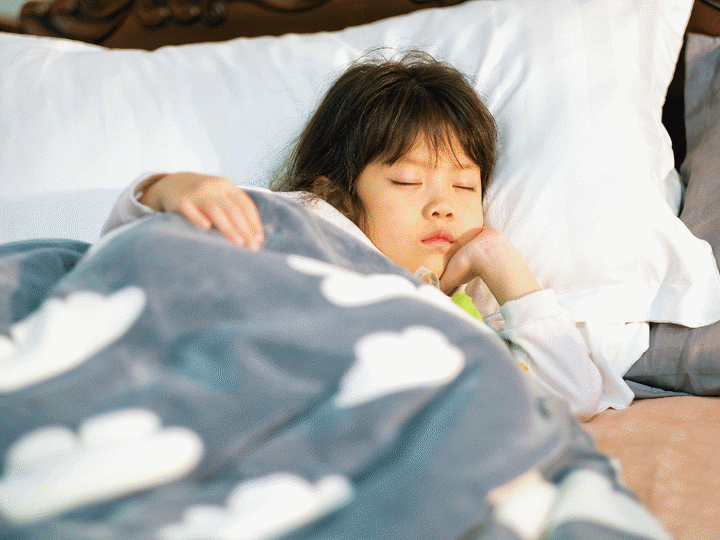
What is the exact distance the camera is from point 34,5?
4.64ft

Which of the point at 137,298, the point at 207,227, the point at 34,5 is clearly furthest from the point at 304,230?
the point at 34,5

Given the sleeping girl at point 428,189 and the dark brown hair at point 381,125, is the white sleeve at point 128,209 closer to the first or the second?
the sleeping girl at point 428,189

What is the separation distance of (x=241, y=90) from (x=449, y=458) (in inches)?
37.0

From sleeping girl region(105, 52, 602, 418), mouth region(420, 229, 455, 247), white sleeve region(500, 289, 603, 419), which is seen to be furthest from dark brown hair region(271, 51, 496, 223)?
white sleeve region(500, 289, 603, 419)

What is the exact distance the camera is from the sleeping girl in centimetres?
88

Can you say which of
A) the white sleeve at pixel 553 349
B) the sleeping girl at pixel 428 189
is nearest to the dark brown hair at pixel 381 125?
the sleeping girl at pixel 428 189

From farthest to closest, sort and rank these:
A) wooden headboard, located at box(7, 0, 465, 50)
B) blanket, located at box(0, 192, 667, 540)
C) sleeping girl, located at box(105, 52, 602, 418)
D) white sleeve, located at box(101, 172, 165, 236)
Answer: wooden headboard, located at box(7, 0, 465, 50), sleeping girl, located at box(105, 52, 602, 418), white sleeve, located at box(101, 172, 165, 236), blanket, located at box(0, 192, 667, 540)

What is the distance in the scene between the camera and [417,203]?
0.91 metres

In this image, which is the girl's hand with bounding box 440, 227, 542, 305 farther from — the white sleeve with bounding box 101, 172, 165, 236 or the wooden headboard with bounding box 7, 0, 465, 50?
the wooden headboard with bounding box 7, 0, 465, 50

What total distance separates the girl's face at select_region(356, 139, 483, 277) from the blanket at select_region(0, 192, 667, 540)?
0.37 meters

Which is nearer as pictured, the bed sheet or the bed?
the bed

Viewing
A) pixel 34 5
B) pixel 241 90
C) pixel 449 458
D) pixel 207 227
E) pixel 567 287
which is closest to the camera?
pixel 449 458

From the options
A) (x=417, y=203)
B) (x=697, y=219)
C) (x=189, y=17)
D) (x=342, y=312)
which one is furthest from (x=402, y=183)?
(x=189, y=17)

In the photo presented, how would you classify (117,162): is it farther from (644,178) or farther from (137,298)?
(644,178)
